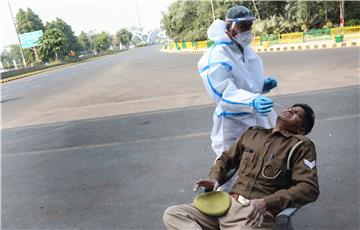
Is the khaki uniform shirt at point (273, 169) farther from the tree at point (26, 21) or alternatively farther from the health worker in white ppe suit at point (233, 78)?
the tree at point (26, 21)

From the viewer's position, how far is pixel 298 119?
2.51m

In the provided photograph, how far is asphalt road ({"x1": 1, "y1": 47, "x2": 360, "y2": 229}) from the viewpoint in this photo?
3.87 meters

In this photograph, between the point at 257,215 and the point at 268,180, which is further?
the point at 268,180

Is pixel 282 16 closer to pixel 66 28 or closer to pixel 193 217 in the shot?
pixel 193 217

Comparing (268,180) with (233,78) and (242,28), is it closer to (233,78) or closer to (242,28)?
(233,78)

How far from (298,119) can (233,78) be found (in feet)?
1.91

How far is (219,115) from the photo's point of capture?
9.82 ft

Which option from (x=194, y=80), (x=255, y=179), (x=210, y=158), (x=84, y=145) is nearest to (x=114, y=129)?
(x=84, y=145)

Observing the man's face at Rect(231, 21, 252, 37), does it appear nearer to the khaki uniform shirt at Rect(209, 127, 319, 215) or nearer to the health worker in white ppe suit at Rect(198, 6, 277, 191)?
the health worker in white ppe suit at Rect(198, 6, 277, 191)

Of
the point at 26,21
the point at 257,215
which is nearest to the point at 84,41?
the point at 26,21

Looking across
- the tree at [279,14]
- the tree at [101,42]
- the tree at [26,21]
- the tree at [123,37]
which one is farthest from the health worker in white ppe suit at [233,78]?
the tree at [123,37]

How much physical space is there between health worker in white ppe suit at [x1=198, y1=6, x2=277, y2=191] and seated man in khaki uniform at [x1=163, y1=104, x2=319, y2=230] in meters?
0.26

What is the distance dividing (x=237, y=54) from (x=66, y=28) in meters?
91.4

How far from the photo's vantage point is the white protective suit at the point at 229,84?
2770 millimetres
